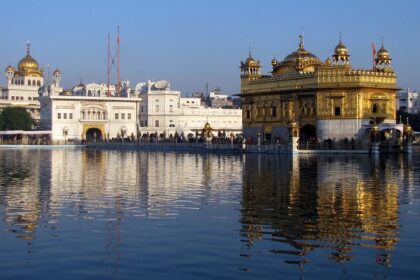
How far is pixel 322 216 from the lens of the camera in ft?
50.0

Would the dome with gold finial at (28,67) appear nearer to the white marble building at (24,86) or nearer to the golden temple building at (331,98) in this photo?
the white marble building at (24,86)

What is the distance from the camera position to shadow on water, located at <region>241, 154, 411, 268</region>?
11.8 m

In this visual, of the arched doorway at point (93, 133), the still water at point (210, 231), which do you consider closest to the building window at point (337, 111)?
the still water at point (210, 231)

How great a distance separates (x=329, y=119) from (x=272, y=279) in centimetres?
4917

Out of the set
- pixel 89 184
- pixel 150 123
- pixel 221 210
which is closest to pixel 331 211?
pixel 221 210

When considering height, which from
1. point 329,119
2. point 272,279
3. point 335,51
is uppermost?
point 335,51

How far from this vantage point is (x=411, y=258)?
10.9m

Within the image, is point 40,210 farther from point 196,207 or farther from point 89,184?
point 89,184

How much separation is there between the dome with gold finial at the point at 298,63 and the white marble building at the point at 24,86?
60775 mm

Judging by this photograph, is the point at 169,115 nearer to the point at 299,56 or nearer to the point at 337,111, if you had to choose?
the point at 299,56

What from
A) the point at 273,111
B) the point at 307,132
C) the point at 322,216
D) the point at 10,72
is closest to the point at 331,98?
the point at 307,132

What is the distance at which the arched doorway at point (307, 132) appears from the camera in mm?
60612

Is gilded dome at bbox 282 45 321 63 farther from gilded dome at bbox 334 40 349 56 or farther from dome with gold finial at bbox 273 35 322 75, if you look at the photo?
gilded dome at bbox 334 40 349 56

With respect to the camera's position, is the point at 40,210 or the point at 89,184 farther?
the point at 89,184
